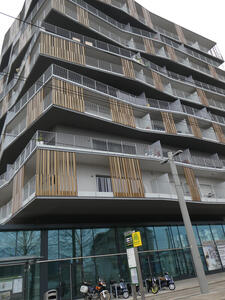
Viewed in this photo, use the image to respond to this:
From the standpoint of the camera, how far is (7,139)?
19.6 meters

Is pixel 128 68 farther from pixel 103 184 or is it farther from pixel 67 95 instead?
pixel 103 184

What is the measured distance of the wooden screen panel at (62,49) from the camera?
1719 centimetres

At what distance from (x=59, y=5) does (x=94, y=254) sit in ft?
68.6

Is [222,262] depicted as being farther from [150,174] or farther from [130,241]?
[130,241]

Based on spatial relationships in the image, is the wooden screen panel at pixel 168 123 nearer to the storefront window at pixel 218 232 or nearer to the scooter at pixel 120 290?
the storefront window at pixel 218 232

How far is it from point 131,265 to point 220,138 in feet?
64.8

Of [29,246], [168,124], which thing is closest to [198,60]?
[168,124]

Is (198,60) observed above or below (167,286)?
above

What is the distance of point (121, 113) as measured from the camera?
59.0 feet

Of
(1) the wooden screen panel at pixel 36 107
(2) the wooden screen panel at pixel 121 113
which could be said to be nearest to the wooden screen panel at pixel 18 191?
(1) the wooden screen panel at pixel 36 107

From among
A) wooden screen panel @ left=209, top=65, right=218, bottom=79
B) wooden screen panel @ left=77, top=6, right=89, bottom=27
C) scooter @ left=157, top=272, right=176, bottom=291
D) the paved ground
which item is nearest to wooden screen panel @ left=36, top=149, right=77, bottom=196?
the paved ground

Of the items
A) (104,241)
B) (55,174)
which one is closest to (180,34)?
(55,174)

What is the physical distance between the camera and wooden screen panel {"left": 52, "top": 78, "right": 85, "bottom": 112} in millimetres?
15039

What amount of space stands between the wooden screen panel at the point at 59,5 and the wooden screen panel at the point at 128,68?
690 cm
